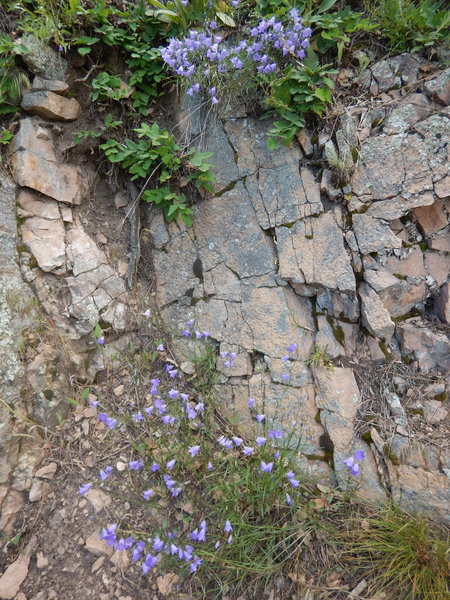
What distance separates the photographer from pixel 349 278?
2877mm

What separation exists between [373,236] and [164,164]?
1.87 m

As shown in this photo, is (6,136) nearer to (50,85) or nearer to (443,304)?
(50,85)

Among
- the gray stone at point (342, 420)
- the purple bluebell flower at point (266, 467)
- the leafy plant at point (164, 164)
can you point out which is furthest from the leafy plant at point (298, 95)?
the purple bluebell flower at point (266, 467)

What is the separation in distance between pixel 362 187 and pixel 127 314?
89.5 inches

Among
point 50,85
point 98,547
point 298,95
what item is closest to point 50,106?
point 50,85

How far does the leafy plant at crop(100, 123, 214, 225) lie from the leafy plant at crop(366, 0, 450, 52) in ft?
5.94

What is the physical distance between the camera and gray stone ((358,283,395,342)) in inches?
111

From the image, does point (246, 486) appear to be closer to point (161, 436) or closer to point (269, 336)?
point (161, 436)

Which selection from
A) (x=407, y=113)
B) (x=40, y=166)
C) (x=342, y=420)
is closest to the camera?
(x=342, y=420)

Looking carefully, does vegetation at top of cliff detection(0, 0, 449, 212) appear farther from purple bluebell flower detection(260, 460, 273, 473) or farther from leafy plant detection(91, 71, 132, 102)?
purple bluebell flower detection(260, 460, 273, 473)

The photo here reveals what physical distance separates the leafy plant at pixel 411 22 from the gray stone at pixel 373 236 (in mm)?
1486

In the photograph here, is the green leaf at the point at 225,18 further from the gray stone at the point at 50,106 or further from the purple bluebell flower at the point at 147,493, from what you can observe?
the purple bluebell flower at the point at 147,493

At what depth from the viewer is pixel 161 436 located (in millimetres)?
2619

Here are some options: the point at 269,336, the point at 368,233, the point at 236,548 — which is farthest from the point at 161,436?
the point at 368,233
